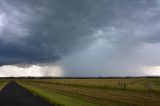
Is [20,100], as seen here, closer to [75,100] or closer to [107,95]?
[75,100]

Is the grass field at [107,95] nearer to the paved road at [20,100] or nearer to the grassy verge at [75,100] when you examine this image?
the grassy verge at [75,100]

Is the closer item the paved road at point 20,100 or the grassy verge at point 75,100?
the paved road at point 20,100

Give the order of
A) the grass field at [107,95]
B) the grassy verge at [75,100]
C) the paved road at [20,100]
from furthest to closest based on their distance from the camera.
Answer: the grass field at [107,95] → the grassy verge at [75,100] → the paved road at [20,100]

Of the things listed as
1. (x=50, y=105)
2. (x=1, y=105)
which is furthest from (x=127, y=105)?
(x=1, y=105)

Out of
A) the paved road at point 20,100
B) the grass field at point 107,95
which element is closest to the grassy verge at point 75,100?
the grass field at point 107,95

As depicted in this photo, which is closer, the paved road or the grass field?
the paved road

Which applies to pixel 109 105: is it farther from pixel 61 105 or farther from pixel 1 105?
pixel 1 105

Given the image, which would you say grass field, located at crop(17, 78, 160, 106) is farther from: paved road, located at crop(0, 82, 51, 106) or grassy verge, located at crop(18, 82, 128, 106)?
paved road, located at crop(0, 82, 51, 106)

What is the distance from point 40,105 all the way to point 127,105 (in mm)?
7722

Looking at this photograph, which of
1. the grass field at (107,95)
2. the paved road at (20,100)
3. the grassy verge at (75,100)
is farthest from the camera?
the grass field at (107,95)

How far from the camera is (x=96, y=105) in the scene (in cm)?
2819

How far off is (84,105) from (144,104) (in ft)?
18.1

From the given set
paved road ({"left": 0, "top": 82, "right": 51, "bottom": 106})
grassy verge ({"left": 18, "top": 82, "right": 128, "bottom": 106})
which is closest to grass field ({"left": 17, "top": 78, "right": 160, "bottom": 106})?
grassy verge ({"left": 18, "top": 82, "right": 128, "bottom": 106})


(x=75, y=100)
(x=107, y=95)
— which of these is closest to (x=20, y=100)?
(x=75, y=100)
